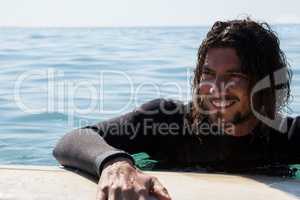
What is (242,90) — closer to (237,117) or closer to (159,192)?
(237,117)

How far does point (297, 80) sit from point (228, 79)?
5.89 metres

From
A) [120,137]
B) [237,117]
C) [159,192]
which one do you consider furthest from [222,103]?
[159,192]

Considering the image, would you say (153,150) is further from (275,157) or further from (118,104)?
(118,104)

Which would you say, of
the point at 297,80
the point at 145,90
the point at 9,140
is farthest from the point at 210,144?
the point at 297,80

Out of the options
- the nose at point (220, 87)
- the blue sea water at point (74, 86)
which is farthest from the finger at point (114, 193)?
the blue sea water at point (74, 86)

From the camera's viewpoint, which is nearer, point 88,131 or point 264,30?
point 88,131

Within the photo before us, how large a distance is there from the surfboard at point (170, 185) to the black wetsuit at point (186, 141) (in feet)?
1.21

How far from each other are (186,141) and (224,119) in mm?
224

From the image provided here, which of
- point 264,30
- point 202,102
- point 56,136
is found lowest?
point 56,136

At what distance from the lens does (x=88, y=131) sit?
2646 mm

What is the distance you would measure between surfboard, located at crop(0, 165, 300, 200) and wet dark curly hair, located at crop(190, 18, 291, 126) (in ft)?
1.69

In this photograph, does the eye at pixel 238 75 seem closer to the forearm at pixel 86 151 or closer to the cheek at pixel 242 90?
the cheek at pixel 242 90

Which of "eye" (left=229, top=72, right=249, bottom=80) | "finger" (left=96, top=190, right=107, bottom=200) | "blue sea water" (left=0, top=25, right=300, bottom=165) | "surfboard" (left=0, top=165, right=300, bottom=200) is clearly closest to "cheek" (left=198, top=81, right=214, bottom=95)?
"eye" (left=229, top=72, right=249, bottom=80)

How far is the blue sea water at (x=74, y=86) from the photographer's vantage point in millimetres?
5809
